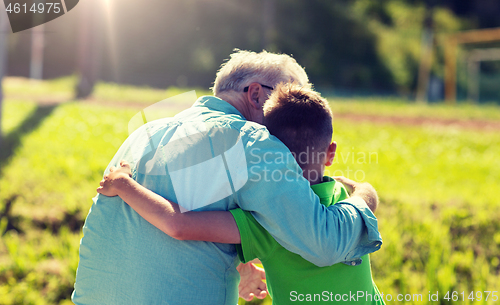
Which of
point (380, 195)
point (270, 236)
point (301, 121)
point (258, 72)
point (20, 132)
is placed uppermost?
point (258, 72)

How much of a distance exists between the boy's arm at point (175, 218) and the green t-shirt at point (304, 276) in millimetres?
88

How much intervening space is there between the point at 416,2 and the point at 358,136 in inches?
868

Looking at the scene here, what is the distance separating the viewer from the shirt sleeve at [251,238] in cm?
136

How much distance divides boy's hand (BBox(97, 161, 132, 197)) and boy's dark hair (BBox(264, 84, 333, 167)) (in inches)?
21.2

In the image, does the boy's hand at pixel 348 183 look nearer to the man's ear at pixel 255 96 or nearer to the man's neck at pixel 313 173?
the man's neck at pixel 313 173

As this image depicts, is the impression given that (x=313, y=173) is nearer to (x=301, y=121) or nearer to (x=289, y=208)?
(x=301, y=121)

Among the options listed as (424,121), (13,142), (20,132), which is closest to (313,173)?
(13,142)

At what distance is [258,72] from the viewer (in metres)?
1.79

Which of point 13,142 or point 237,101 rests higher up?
point 237,101

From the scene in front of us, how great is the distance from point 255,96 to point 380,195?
10.4 feet

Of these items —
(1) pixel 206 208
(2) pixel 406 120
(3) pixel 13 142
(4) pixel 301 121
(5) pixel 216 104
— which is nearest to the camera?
(1) pixel 206 208

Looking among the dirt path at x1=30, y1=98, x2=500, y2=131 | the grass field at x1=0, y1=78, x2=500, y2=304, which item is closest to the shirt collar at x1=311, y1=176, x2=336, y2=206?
the grass field at x1=0, y1=78, x2=500, y2=304

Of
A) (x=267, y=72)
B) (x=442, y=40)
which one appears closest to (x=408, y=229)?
(x=267, y=72)

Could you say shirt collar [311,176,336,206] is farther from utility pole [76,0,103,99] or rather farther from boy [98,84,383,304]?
utility pole [76,0,103,99]
